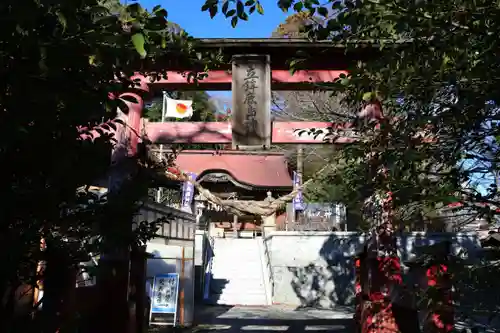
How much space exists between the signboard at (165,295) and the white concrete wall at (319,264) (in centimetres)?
663

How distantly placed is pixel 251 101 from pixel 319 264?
34.3ft

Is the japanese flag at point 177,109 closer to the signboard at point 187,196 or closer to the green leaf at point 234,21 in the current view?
the signboard at point 187,196

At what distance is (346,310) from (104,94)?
42.9 ft

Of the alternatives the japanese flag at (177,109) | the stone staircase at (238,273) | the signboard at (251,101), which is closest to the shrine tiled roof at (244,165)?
the stone staircase at (238,273)

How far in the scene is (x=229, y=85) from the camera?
6.46m

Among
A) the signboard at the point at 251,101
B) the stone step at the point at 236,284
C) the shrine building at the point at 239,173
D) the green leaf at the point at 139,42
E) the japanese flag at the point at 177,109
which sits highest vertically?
the japanese flag at the point at 177,109

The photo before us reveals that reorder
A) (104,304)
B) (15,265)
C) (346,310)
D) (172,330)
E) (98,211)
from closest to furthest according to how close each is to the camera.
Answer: (15,265)
(98,211)
(104,304)
(172,330)
(346,310)

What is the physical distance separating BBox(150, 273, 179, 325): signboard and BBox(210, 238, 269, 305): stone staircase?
565 centimetres

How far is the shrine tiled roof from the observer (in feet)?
66.0

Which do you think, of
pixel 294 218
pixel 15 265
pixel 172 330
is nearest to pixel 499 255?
pixel 15 265

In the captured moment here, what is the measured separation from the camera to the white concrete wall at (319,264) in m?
14.6

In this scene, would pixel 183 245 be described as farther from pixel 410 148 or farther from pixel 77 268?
pixel 410 148

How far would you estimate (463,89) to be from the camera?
2371 mm

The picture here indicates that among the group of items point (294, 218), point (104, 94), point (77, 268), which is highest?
point (294, 218)
